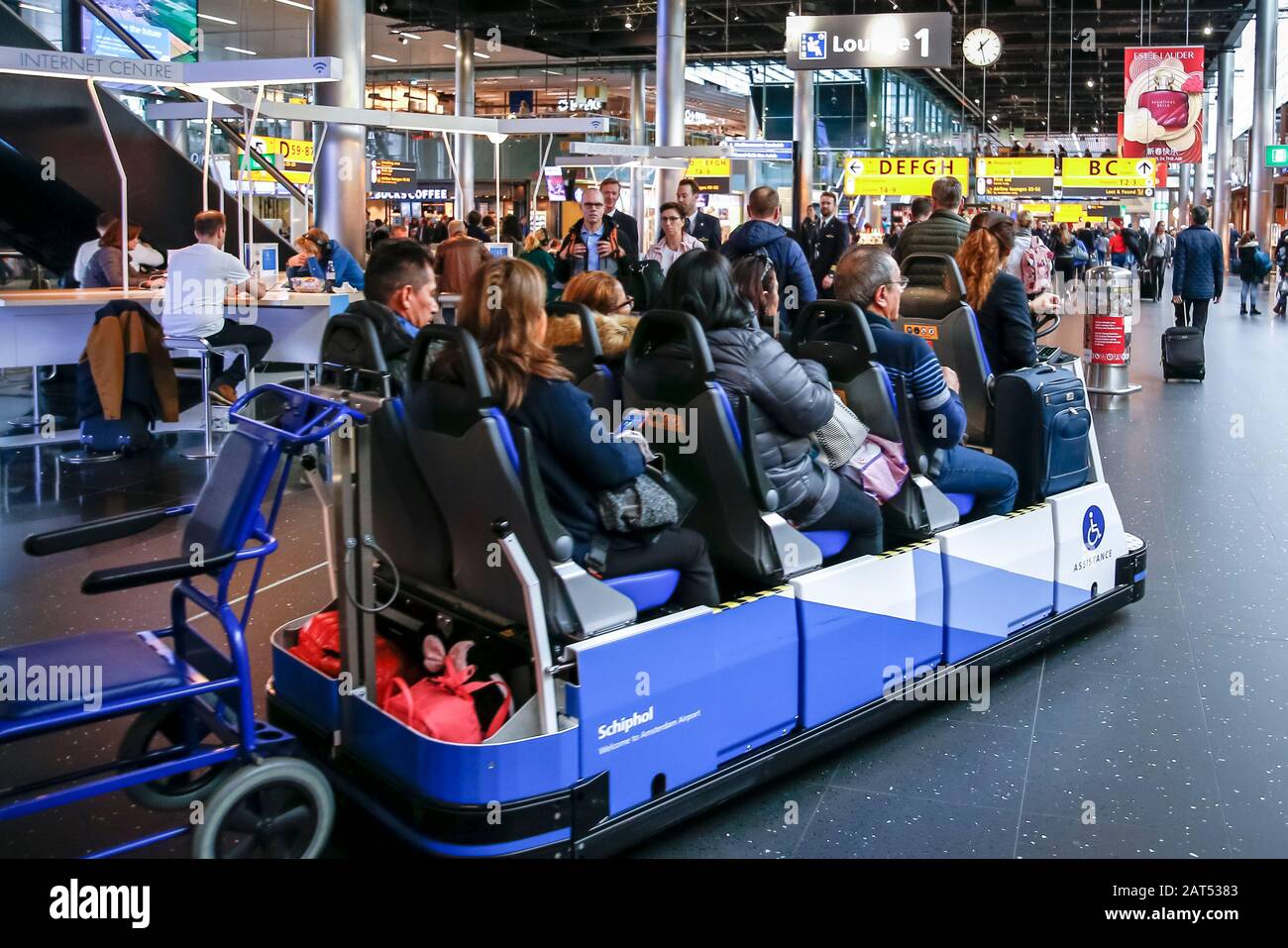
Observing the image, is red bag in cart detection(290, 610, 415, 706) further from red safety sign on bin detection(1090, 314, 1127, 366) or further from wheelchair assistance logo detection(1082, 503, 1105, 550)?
red safety sign on bin detection(1090, 314, 1127, 366)

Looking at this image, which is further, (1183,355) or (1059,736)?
(1183,355)

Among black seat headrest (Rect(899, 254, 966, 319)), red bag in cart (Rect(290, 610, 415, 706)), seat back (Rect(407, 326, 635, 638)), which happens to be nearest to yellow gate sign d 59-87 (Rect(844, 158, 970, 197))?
black seat headrest (Rect(899, 254, 966, 319))

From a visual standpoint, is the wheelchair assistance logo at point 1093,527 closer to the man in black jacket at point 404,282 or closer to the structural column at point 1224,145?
the man in black jacket at point 404,282

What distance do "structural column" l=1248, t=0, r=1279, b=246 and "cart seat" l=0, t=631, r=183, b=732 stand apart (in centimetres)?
Result: 2839

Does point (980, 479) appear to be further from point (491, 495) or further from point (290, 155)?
point (290, 155)

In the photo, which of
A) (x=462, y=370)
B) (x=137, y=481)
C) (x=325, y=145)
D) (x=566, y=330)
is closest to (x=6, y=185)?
(x=325, y=145)

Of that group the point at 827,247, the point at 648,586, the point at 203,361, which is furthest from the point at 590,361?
the point at 827,247

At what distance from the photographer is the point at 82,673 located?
254 centimetres

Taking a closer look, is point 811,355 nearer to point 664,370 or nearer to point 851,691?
point 664,370

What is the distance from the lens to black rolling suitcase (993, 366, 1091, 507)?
4516 mm

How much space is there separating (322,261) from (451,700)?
886 centimetres

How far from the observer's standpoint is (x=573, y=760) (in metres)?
2.76

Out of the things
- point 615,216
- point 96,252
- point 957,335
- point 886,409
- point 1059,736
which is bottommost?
point 1059,736

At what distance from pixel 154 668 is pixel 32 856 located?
28.2 inches
